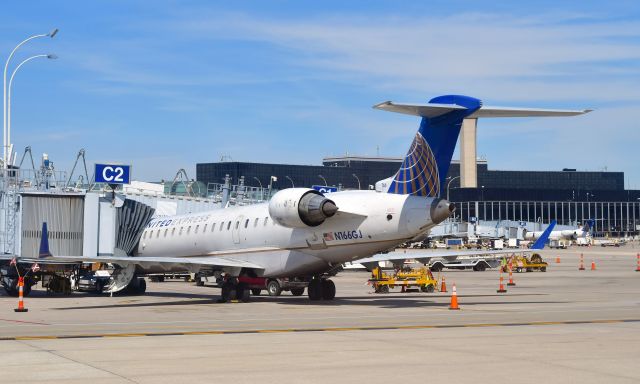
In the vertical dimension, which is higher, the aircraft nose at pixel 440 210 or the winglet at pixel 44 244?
the aircraft nose at pixel 440 210

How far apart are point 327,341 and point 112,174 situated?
28.6m

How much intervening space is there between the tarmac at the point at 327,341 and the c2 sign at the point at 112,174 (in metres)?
11.9

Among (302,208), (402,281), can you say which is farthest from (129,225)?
(302,208)

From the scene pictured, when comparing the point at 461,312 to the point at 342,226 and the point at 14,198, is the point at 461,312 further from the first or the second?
the point at 14,198

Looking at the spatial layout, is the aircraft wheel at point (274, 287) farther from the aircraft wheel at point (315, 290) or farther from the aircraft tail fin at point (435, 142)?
the aircraft tail fin at point (435, 142)

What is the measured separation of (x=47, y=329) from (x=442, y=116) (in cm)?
1381

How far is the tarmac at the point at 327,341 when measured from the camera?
1396 centimetres

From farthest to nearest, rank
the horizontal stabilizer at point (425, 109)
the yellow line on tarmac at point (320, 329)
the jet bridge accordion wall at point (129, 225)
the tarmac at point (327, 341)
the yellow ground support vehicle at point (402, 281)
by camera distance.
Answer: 1. the jet bridge accordion wall at point (129, 225)
2. the yellow ground support vehicle at point (402, 281)
3. the horizontal stabilizer at point (425, 109)
4. the yellow line on tarmac at point (320, 329)
5. the tarmac at point (327, 341)

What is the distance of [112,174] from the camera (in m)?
45.0

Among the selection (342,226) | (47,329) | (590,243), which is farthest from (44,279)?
(590,243)

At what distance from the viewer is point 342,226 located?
31219mm

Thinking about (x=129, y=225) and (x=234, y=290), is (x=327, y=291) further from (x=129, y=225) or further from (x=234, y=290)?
(x=129, y=225)

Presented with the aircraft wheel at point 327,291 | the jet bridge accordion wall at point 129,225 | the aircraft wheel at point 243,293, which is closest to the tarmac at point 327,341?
the aircraft wheel at point 243,293

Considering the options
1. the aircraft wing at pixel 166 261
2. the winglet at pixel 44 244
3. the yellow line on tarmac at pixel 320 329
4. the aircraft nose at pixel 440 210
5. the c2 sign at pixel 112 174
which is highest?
the c2 sign at pixel 112 174
